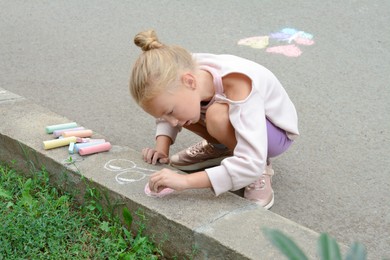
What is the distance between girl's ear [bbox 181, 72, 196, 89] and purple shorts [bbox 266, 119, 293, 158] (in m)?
0.35

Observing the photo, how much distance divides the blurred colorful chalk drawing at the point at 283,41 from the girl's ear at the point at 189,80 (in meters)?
1.91

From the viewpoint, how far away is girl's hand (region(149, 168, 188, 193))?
6.86 ft

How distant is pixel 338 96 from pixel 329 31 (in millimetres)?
1061

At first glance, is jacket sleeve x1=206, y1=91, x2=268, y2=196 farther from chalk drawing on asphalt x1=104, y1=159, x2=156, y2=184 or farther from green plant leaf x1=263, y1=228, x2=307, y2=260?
green plant leaf x1=263, y1=228, x2=307, y2=260

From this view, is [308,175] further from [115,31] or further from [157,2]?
[157,2]

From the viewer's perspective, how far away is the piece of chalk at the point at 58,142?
249 cm

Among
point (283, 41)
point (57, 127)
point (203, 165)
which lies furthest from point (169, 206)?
point (283, 41)

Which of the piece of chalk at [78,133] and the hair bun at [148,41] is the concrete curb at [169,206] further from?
the hair bun at [148,41]

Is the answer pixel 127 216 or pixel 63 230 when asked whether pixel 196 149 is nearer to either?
pixel 127 216

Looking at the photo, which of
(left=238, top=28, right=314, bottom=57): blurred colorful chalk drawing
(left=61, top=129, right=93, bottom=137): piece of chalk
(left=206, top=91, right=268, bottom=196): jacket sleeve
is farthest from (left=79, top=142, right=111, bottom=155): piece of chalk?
(left=238, top=28, right=314, bottom=57): blurred colorful chalk drawing

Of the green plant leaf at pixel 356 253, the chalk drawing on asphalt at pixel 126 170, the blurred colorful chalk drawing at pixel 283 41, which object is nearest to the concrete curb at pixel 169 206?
the chalk drawing on asphalt at pixel 126 170

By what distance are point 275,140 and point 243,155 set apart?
0.30 m

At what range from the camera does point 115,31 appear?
4.57 m

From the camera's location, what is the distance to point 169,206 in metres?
2.08
